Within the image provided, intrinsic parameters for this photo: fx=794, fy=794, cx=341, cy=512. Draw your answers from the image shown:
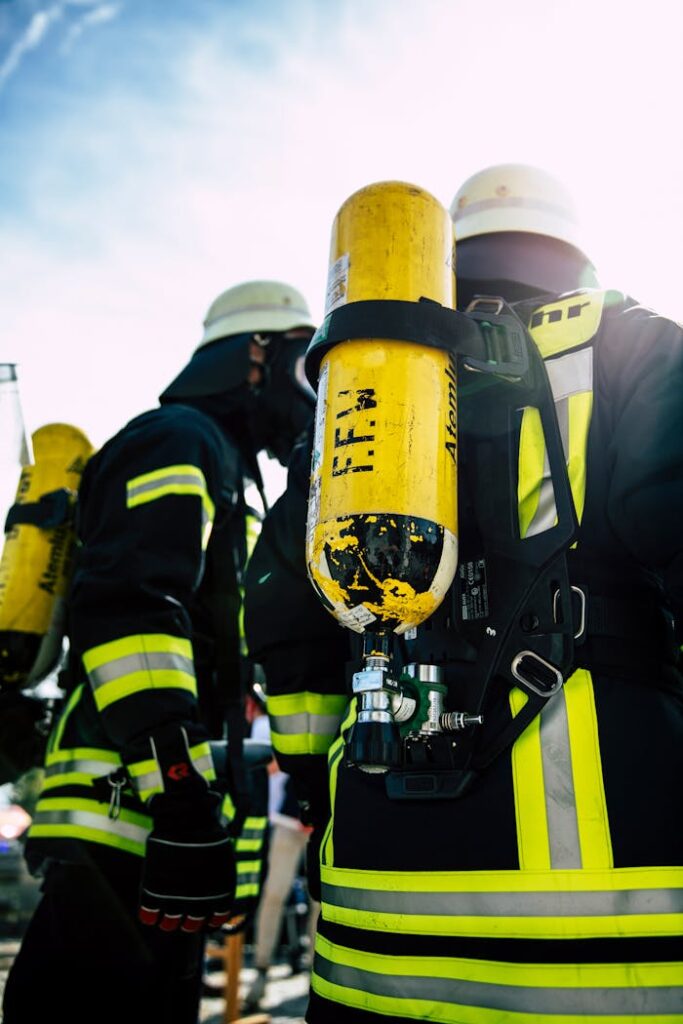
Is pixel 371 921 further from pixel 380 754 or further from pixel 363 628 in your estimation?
pixel 363 628

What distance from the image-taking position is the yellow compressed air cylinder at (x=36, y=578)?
304 cm

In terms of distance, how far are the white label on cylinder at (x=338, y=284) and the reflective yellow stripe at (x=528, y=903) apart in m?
1.03

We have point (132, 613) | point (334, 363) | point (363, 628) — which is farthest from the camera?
point (132, 613)

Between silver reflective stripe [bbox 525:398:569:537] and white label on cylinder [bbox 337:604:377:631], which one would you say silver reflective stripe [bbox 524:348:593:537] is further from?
white label on cylinder [bbox 337:604:377:631]

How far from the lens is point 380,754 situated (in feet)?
4.02

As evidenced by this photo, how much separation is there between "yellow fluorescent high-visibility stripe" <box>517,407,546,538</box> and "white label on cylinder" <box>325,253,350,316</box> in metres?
0.42

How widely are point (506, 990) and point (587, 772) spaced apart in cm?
34

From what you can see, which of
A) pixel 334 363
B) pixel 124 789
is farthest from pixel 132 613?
pixel 334 363

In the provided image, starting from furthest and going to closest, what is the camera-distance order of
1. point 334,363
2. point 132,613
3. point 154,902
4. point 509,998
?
1. point 132,613
2. point 154,902
3. point 334,363
4. point 509,998

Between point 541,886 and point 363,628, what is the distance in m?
0.47

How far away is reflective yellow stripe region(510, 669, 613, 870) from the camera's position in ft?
3.98

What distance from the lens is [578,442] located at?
1471 millimetres

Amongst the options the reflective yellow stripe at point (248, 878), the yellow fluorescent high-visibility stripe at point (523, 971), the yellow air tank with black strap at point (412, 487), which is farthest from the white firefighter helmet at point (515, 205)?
the reflective yellow stripe at point (248, 878)

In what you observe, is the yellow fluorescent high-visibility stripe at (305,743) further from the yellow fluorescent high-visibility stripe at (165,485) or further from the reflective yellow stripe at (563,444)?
the yellow fluorescent high-visibility stripe at (165,485)
